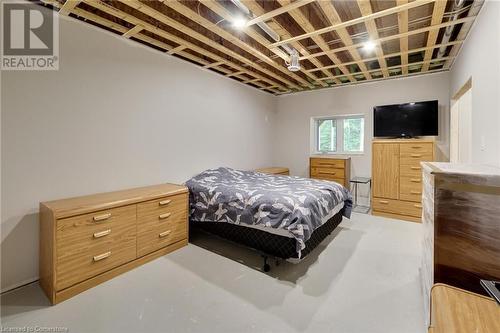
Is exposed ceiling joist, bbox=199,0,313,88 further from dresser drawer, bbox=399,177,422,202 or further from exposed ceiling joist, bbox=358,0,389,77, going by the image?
dresser drawer, bbox=399,177,422,202

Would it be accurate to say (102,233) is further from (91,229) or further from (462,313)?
(462,313)

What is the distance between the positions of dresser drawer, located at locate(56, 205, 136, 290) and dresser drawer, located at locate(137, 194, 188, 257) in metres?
0.09

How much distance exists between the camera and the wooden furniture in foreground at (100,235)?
1.96 metres

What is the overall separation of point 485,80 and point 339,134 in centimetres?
316

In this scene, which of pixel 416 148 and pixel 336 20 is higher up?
pixel 336 20

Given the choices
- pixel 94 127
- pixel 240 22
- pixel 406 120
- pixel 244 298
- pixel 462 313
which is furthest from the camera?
pixel 406 120

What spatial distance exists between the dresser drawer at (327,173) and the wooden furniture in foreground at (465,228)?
3413mm

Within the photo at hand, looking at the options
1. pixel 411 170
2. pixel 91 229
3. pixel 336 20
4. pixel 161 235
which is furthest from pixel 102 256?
pixel 411 170

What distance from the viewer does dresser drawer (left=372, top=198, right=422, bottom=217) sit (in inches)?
154

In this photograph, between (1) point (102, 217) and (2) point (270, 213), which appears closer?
(1) point (102, 217)

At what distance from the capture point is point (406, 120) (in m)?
4.18

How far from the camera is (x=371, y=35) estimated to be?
9.02 feet

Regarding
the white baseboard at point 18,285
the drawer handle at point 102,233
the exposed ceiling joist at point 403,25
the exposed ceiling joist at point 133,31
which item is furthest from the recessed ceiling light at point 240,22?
the white baseboard at point 18,285

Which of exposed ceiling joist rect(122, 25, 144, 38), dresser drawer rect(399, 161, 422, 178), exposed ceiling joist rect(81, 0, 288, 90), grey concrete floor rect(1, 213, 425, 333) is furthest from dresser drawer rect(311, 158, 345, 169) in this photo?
exposed ceiling joist rect(122, 25, 144, 38)
